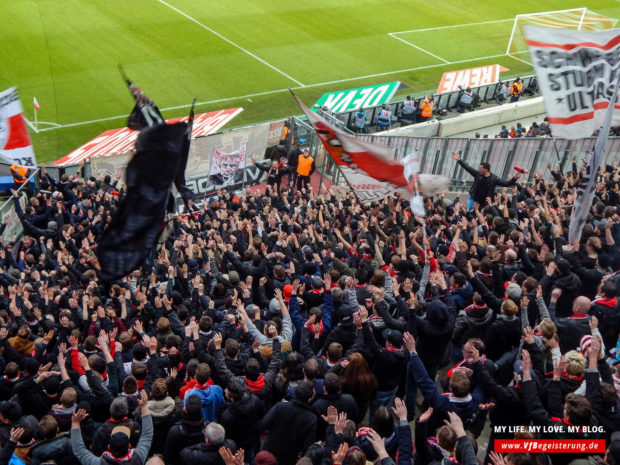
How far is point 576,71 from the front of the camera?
791 centimetres

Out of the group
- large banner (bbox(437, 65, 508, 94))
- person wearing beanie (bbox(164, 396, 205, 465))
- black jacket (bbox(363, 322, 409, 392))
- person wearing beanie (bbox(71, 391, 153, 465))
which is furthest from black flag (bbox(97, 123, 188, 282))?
large banner (bbox(437, 65, 508, 94))

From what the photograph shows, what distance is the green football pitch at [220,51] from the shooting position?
78.8ft

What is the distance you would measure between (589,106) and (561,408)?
3616 mm

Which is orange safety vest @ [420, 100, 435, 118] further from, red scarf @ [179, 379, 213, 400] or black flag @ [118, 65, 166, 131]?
red scarf @ [179, 379, 213, 400]

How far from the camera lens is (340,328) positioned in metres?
7.41

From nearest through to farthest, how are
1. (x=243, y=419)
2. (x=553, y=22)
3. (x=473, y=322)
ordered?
1. (x=243, y=419)
2. (x=473, y=322)
3. (x=553, y=22)

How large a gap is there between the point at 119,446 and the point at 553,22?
32.7 metres

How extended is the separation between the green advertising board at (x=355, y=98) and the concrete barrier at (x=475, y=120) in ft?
7.44

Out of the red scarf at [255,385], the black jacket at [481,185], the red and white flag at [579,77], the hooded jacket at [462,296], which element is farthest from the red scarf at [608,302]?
the black jacket at [481,185]

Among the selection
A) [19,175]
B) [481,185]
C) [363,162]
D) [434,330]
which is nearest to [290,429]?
[434,330]

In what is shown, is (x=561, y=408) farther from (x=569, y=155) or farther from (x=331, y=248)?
(x=569, y=155)

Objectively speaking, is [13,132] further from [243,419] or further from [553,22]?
[553,22]

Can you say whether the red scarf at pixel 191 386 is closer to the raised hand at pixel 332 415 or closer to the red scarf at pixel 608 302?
the raised hand at pixel 332 415

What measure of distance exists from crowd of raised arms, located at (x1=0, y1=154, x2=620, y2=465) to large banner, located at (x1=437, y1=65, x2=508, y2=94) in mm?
15433
